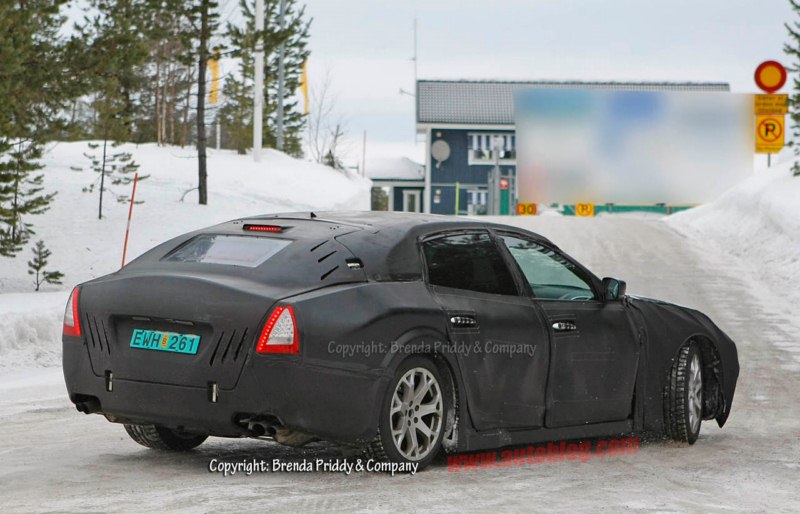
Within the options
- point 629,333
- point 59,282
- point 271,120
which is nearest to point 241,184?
point 59,282

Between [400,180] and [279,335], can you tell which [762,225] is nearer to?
[279,335]

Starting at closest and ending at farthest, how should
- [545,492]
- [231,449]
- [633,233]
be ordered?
[545,492] < [231,449] < [633,233]

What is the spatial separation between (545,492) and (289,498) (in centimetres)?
133

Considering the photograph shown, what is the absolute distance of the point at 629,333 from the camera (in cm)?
830

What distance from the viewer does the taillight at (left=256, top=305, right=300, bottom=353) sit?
626 cm

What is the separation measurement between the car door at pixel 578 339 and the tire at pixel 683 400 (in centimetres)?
41

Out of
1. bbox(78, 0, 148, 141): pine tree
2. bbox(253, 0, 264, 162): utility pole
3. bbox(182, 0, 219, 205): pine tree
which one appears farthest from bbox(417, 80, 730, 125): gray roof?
bbox(78, 0, 148, 141): pine tree

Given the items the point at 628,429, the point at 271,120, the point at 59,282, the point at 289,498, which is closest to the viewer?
the point at 289,498

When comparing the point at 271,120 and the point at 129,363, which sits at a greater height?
the point at 271,120

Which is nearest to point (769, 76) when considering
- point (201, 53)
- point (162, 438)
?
point (201, 53)

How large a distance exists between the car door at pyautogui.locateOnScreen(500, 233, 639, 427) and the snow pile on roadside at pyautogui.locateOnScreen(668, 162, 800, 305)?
43.0ft

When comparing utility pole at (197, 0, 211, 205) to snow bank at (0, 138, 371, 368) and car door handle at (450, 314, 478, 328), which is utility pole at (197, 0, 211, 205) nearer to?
snow bank at (0, 138, 371, 368)

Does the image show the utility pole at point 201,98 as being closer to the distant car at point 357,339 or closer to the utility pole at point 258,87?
the utility pole at point 258,87

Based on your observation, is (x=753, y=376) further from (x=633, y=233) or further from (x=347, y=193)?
(x=347, y=193)
